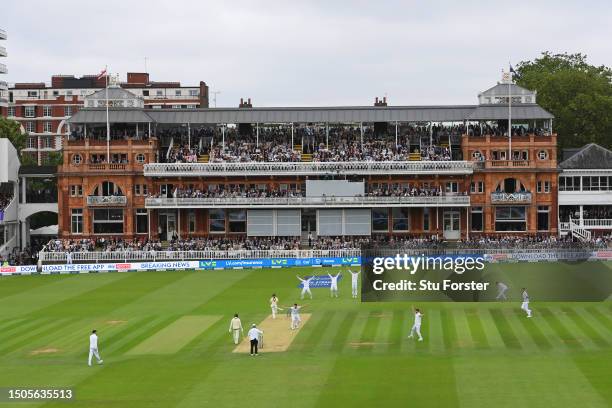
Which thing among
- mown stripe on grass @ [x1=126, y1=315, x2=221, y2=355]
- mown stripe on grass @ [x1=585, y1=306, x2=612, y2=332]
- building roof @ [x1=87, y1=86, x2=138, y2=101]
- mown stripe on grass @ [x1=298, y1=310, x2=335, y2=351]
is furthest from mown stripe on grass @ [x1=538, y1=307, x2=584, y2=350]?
building roof @ [x1=87, y1=86, x2=138, y2=101]

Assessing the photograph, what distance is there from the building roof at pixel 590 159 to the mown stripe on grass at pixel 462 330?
40.4 metres

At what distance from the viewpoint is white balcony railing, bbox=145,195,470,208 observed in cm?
8175

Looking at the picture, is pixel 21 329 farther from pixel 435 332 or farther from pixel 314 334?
pixel 435 332

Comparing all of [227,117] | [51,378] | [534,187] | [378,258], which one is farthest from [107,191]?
[51,378]

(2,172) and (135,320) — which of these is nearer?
(135,320)

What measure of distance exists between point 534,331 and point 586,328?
2.32m

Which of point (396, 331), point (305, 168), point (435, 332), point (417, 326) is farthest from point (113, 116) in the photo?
point (417, 326)

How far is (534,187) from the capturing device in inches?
3282

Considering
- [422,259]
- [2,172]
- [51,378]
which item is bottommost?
[51,378]

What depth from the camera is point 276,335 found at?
43.5 m

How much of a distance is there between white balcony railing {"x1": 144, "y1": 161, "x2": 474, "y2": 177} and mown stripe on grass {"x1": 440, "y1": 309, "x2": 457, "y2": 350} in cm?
3466

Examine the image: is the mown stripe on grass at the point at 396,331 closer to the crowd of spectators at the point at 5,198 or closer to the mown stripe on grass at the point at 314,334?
the mown stripe on grass at the point at 314,334

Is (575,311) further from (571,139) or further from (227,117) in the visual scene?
(571,139)

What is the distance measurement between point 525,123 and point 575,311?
40506mm
